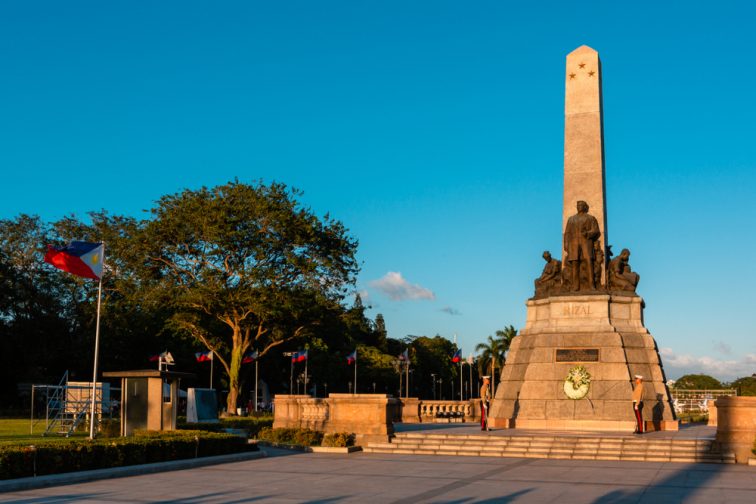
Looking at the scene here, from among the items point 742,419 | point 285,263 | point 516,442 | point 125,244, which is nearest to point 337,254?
point 285,263

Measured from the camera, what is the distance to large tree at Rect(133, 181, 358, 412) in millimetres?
45094

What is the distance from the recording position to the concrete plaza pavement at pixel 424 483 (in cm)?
1392

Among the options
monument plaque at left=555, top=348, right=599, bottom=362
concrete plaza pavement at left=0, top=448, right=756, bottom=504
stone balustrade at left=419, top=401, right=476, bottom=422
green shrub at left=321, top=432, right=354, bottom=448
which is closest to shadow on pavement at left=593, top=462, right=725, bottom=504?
concrete plaza pavement at left=0, top=448, right=756, bottom=504

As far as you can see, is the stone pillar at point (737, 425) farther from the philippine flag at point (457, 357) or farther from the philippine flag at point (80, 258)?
the philippine flag at point (457, 357)

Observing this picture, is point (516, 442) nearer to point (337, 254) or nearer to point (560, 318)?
point (560, 318)

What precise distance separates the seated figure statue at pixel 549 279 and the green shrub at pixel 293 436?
10.3 metres

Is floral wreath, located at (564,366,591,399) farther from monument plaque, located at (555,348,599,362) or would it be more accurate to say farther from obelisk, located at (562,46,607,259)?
obelisk, located at (562,46,607,259)

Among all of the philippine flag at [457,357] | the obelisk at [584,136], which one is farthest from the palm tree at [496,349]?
the obelisk at [584,136]

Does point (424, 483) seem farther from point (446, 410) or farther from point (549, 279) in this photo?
point (446, 410)

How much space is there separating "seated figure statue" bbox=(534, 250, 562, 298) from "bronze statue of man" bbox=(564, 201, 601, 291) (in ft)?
1.84

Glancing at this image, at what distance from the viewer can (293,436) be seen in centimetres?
2573

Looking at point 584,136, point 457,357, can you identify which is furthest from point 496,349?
point 584,136

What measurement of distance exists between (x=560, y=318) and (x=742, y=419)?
29.7 ft

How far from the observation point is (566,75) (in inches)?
1284
